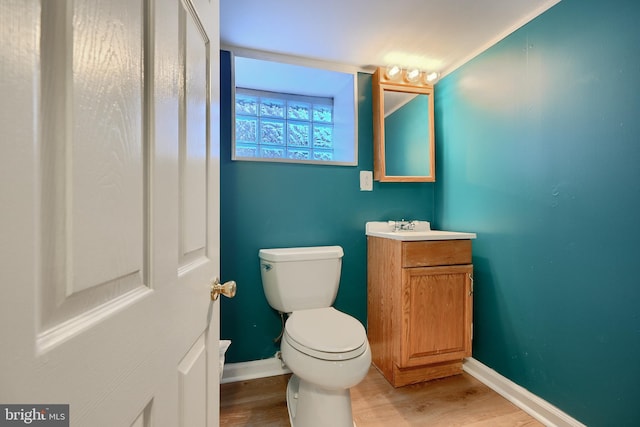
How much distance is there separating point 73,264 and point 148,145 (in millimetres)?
213

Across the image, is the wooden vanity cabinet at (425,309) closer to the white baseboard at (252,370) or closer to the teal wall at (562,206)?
the teal wall at (562,206)

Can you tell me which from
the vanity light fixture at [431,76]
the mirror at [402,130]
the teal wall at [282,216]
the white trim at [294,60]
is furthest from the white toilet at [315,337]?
the vanity light fixture at [431,76]

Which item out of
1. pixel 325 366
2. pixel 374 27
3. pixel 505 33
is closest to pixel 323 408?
pixel 325 366

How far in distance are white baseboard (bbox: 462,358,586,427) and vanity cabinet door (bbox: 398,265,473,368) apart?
0.53ft

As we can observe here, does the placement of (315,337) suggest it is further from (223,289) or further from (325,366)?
(223,289)

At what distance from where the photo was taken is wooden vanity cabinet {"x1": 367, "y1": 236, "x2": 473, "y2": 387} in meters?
1.44

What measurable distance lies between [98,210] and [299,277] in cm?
126

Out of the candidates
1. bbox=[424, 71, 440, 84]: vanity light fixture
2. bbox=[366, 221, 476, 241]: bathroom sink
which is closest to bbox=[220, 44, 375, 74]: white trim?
bbox=[424, 71, 440, 84]: vanity light fixture

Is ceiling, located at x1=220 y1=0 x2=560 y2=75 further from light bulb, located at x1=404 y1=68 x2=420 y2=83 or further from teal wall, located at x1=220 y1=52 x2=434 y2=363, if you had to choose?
teal wall, located at x1=220 y1=52 x2=434 y2=363

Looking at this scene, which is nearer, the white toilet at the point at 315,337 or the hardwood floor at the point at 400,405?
the white toilet at the point at 315,337

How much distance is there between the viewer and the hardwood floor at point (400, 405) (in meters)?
1.25

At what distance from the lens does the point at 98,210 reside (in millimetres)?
308

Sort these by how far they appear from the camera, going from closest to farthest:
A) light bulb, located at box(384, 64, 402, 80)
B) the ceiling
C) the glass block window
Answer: the ceiling < light bulb, located at box(384, 64, 402, 80) < the glass block window

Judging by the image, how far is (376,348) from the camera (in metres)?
1.68
